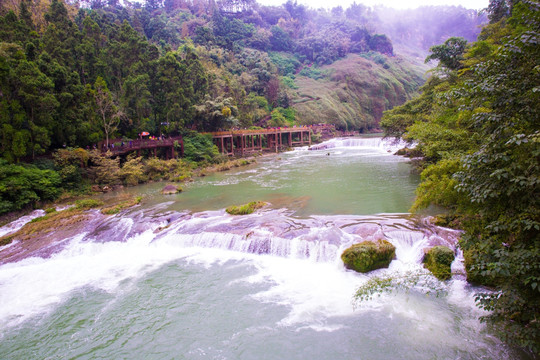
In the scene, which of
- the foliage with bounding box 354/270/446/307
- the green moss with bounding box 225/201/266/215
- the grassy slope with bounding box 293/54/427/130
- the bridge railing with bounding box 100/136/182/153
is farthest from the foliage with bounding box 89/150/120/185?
the grassy slope with bounding box 293/54/427/130

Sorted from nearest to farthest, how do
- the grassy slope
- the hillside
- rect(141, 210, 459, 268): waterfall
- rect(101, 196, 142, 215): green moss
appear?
rect(141, 210, 459, 268): waterfall, rect(101, 196, 142, 215): green moss, the hillside, the grassy slope

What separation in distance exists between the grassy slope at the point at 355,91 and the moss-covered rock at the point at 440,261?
165 ft

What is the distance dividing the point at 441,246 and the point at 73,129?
22835 mm

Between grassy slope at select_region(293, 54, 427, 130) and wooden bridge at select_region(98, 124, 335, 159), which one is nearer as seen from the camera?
wooden bridge at select_region(98, 124, 335, 159)

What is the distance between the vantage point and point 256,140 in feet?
146

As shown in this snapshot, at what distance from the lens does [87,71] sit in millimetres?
27125

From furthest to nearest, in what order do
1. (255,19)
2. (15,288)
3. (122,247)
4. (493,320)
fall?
(255,19)
(122,247)
(15,288)
(493,320)

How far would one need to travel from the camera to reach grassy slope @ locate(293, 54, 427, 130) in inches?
2421

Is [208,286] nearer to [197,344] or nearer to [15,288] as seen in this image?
[197,344]

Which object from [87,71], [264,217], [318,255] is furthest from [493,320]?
[87,71]

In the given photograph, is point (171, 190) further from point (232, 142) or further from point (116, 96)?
point (232, 142)

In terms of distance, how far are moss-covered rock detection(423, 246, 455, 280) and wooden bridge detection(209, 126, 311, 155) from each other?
89.5 feet

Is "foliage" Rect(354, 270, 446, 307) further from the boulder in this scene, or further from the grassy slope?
the grassy slope

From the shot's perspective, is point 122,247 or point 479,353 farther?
point 122,247
